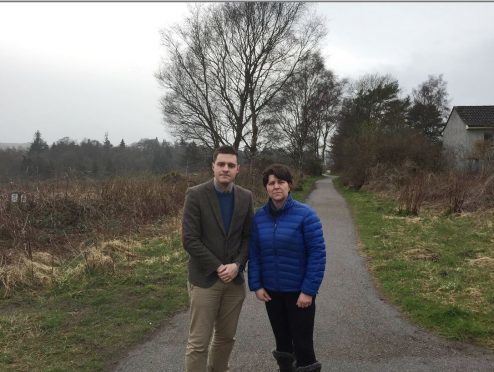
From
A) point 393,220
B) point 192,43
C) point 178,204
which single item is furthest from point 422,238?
point 192,43

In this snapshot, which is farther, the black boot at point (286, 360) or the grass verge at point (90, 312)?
the grass verge at point (90, 312)

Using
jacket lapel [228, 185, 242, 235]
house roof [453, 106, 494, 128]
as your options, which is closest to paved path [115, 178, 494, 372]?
jacket lapel [228, 185, 242, 235]

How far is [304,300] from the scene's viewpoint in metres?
3.40

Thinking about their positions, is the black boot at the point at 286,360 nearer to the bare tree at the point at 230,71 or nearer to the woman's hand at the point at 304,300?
the woman's hand at the point at 304,300

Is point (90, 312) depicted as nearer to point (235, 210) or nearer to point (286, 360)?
point (286, 360)

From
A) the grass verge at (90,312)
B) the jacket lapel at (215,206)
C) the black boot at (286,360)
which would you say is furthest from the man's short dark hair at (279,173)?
the grass verge at (90,312)

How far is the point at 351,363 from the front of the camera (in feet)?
14.2

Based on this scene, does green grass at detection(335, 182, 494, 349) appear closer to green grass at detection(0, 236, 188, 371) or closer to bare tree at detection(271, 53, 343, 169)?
green grass at detection(0, 236, 188, 371)

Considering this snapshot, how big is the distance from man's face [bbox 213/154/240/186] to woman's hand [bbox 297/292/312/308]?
989mm

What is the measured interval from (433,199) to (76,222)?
41.6ft

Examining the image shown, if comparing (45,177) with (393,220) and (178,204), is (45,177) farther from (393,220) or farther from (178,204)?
(393,220)

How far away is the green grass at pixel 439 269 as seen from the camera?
542cm

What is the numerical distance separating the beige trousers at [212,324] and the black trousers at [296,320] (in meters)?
0.28

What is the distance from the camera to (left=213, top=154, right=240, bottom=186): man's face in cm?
343
